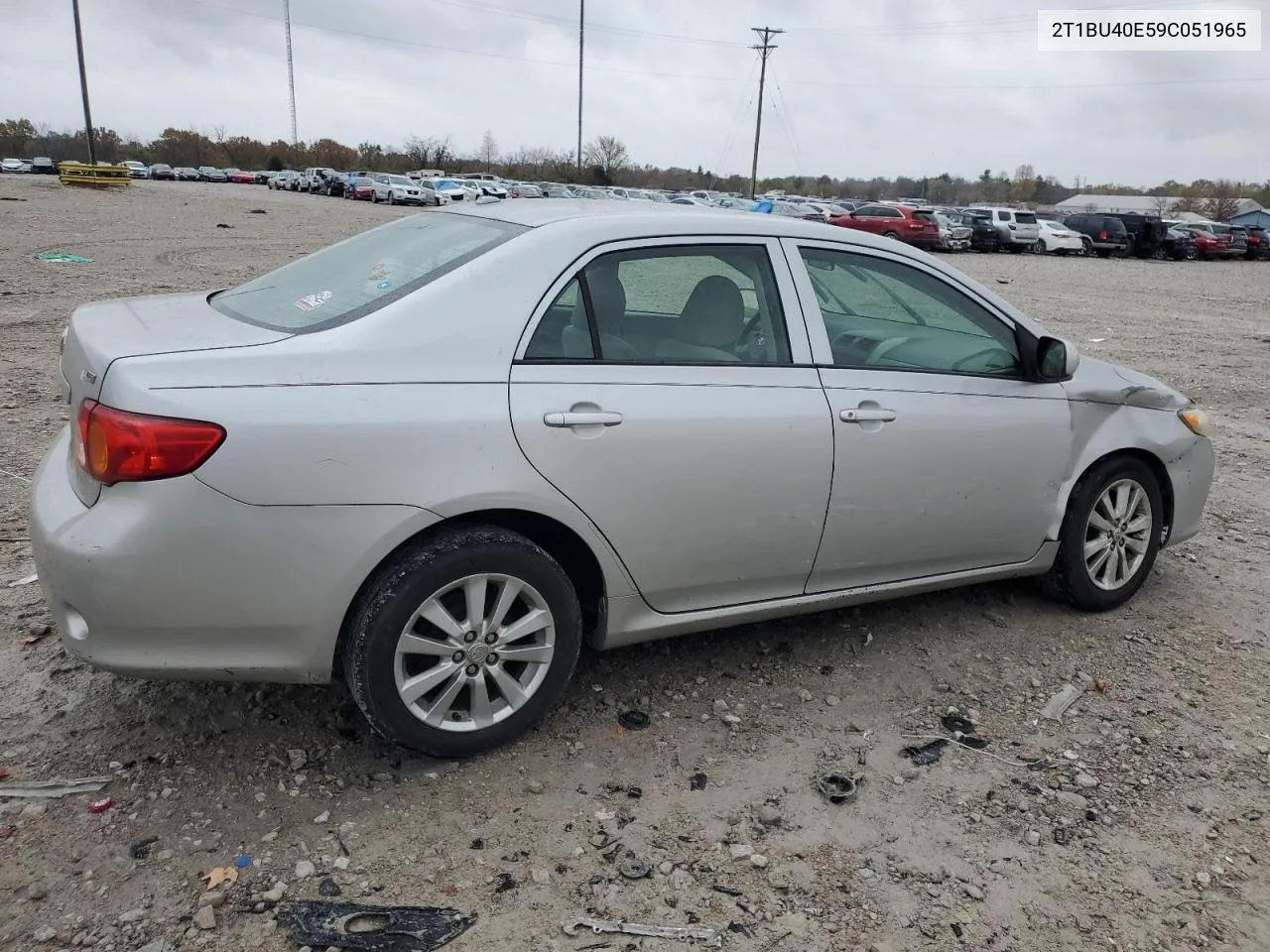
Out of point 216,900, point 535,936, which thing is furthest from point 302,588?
Answer: point 535,936

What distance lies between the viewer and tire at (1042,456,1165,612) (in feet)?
14.0

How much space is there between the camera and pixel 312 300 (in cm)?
328

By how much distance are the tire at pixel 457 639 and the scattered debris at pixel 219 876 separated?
53 centimetres

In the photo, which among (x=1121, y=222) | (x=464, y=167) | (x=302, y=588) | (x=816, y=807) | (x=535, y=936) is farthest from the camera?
(x=464, y=167)

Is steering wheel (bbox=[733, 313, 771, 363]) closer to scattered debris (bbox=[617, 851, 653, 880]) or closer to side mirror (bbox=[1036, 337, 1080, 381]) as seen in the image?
side mirror (bbox=[1036, 337, 1080, 381])

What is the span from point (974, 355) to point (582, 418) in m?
1.80

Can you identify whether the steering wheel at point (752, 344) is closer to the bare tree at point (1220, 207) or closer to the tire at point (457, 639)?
the tire at point (457, 639)

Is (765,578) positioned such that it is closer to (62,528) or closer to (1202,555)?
(62,528)

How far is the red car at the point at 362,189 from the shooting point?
1983 inches

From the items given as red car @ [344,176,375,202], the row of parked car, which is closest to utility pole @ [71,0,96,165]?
red car @ [344,176,375,202]

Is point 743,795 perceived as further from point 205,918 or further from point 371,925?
point 205,918

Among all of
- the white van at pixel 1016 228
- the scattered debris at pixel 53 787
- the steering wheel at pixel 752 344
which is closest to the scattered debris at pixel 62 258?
the scattered debris at pixel 53 787

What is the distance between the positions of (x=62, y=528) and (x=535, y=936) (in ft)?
5.46

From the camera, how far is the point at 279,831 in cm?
282
